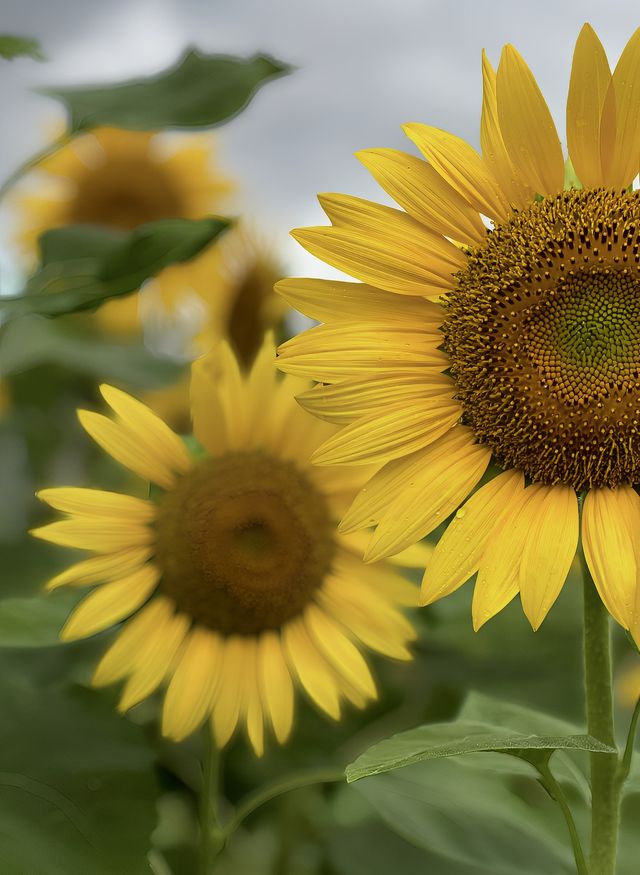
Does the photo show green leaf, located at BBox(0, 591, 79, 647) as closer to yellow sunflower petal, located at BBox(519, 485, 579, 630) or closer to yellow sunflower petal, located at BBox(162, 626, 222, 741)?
yellow sunflower petal, located at BBox(162, 626, 222, 741)

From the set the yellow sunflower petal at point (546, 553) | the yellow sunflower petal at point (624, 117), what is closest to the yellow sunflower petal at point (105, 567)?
the yellow sunflower petal at point (546, 553)

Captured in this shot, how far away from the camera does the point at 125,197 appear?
1970 mm

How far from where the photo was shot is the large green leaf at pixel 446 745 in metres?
0.60

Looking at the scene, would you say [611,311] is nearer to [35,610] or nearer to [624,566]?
[624,566]

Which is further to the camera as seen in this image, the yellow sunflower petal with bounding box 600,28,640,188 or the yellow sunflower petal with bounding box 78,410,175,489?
the yellow sunflower petal with bounding box 78,410,175,489

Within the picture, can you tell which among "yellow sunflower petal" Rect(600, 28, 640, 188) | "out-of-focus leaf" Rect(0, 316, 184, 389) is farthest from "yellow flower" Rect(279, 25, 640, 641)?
"out-of-focus leaf" Rect(0, 316, 184, 389)

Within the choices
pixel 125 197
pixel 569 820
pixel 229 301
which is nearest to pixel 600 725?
pixel 569 820

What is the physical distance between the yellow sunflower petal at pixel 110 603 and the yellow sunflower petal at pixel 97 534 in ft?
0.09

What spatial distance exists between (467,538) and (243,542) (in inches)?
12.1

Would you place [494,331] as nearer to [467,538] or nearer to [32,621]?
[467,538]

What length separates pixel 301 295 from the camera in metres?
0.70

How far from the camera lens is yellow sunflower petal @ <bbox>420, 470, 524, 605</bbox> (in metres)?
0.66

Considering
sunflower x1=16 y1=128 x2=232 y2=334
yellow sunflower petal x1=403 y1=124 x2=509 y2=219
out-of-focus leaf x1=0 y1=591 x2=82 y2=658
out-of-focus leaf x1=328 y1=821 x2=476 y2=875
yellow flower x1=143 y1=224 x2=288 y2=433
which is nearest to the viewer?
yellow sunflower petal x1=403 y1=124 x2=509 y2=219

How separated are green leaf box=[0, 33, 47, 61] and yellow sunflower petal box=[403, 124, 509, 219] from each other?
0.43 m
